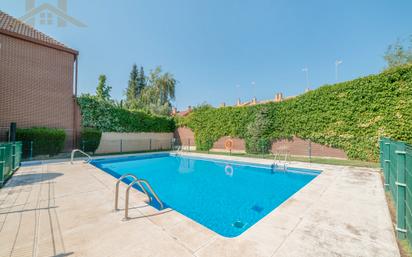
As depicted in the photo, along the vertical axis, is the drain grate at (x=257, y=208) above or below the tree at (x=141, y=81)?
below

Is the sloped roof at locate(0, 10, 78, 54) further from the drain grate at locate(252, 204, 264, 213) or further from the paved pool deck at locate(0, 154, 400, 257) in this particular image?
the drain grate at locate(252, 204, 264, 213)

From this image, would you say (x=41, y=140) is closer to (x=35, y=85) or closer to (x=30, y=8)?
(x=35, y=85)

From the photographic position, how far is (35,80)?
10727mm

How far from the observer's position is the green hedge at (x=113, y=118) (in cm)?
1277

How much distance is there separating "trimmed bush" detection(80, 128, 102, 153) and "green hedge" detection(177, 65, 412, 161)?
11565mm

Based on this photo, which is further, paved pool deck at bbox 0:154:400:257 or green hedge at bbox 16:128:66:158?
green hedge at bbox 16:128:66:158

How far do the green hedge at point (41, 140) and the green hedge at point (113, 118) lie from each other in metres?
Answer: 2.39

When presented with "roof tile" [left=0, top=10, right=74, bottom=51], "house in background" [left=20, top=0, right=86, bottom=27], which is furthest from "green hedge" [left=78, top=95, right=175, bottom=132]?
"house in background" [left=20, top=0, right=86, bottom=27]

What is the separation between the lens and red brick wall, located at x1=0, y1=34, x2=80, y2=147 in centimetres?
984

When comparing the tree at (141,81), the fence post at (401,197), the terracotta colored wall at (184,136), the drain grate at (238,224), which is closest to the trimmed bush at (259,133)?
the terracotta colored wall at (184,136)

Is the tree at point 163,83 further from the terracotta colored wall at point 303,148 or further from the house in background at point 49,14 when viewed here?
the terracotta colored wall at point 303,148

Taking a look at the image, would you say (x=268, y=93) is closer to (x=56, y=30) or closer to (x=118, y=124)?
(x=118, y=124)

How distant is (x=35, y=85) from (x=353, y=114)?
18.8m

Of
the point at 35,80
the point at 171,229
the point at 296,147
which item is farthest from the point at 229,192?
the point at 35,80
